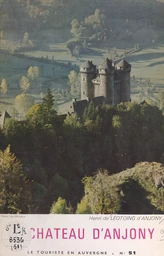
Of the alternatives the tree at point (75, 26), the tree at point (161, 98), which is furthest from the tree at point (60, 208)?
the tree at point (75, 26)

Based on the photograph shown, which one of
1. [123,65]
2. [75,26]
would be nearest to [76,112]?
[123,65]

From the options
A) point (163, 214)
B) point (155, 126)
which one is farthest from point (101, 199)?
point (155, 126)

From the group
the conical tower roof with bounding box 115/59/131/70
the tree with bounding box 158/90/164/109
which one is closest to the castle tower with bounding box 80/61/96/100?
the conical tower roof with bounding box 115/59/131/70

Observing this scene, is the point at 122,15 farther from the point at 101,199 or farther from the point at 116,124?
the point at 101,199

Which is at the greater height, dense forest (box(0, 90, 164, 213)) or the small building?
the small building

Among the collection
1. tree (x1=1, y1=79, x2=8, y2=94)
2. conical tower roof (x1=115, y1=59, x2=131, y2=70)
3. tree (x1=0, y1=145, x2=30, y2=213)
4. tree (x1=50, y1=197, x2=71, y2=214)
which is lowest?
tree (x1=50, y1=197, x2=71, y2=214)

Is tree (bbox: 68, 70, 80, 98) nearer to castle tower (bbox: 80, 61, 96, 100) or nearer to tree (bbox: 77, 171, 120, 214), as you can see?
castle tower (bbox: 80, 61, 96, 100)

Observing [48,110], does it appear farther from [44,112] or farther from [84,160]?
[84,160]
